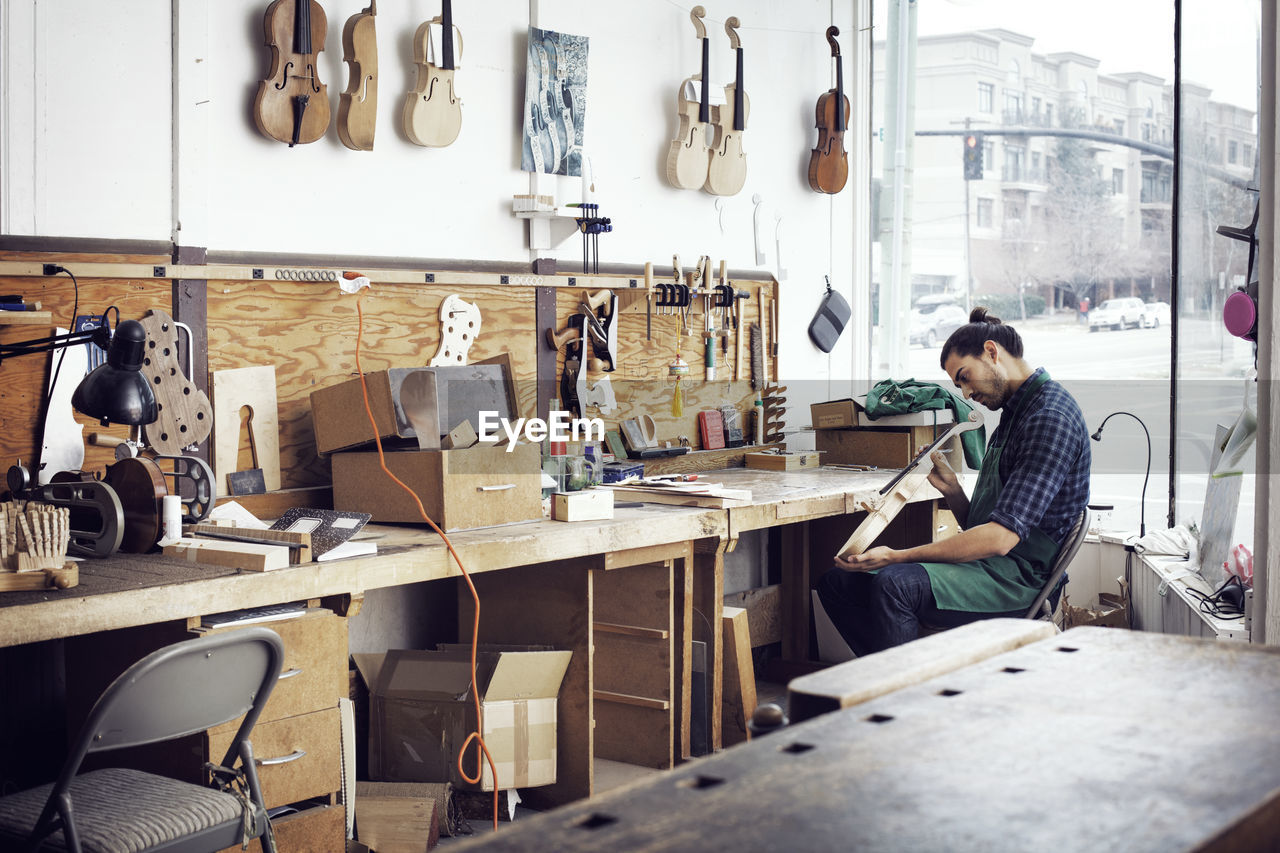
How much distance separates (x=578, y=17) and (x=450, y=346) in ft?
4.52

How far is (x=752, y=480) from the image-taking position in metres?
4.52

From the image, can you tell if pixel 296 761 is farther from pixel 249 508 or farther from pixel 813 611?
pixel 813 611

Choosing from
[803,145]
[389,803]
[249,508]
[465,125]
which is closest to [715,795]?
[389,803]

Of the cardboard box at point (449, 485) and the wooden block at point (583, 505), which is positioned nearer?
the cardboard box at point (449, 485)

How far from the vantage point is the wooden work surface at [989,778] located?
1120 mm

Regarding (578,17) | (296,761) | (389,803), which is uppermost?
(578,17)

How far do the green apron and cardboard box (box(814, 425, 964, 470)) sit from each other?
1166 millimetres

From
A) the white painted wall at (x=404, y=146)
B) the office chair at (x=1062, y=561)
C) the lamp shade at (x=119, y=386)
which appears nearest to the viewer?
the lamp shade at (x=119, y=386)

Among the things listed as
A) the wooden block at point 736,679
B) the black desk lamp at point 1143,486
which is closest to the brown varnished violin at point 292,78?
the wooden block at point 736,679

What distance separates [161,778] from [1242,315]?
9.32ft

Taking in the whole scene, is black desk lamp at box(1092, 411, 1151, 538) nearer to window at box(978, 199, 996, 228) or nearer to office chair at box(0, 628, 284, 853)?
window at box(978, 199, 996, 228)

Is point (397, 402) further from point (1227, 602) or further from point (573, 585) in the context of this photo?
point (1227, 602)

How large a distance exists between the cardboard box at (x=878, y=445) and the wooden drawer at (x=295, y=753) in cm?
280

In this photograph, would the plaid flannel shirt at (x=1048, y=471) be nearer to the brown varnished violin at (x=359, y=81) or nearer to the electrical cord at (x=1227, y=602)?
the electrical cord at (x=1227, y=602)
